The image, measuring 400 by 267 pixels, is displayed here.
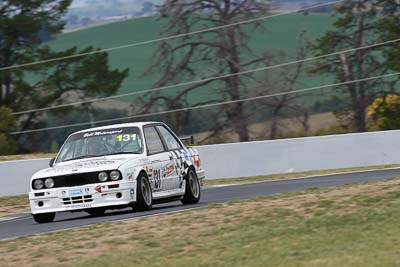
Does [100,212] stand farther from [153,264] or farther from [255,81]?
[255,81]

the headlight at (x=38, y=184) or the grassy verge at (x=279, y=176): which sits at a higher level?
the headlight at (x=38, y=184)

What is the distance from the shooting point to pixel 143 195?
53.8 ft

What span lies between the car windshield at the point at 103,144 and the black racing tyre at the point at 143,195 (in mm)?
634

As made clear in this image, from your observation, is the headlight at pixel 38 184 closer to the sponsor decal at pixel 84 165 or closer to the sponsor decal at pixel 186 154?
the sponsor decal at pixel 84 165

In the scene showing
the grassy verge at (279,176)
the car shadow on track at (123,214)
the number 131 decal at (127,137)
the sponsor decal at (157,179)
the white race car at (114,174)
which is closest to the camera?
the car shadow on track at (123,214)

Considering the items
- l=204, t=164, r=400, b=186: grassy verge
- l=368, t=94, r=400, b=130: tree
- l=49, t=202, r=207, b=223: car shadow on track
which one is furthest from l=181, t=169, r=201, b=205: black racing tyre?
l=368, t=94, r=400, b=130: tree

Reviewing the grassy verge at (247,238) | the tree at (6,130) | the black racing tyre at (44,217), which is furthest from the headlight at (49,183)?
the tree at (6,130)

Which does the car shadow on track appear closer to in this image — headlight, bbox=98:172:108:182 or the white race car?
the white race car

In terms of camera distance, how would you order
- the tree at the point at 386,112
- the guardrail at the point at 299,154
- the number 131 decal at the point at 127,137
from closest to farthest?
the number 131 decal at the point at 127,137, the guardrail at the point at 299,154, the tree at the point at 386,112

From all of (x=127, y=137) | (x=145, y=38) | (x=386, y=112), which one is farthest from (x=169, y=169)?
(x=145, y=38)

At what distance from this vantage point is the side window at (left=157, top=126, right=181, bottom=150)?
59.5ft

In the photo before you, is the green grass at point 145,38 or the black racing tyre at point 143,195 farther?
the green grass at point 145,38

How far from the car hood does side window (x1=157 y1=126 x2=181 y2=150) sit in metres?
1.37

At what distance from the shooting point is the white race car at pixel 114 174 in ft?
53.2
